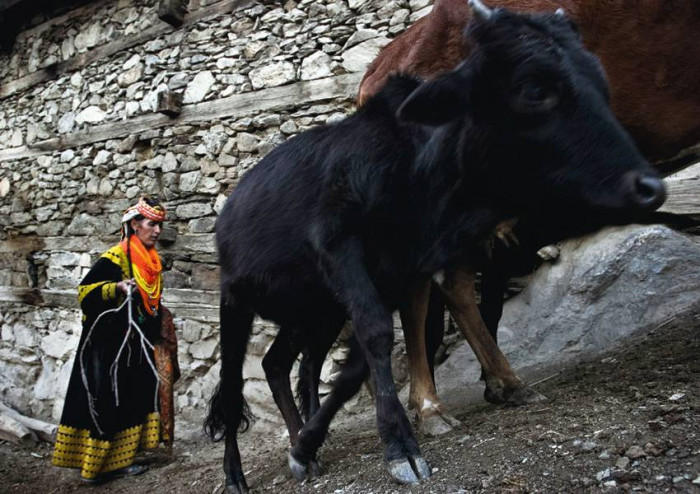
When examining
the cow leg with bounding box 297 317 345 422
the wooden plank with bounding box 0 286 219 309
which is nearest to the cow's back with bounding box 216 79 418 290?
the cow leg with bounding box 297 317 345 422

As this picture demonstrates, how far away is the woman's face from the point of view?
189 inches

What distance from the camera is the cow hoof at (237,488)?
9.52 ft

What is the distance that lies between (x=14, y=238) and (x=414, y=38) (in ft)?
23.5

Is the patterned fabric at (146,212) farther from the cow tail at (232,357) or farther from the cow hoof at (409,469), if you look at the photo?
the cow hoof at (409,469)

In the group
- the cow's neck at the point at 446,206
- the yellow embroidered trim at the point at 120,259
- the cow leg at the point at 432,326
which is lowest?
the cow leg at the point at 432,326

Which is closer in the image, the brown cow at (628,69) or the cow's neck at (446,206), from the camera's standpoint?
the cow's neck at (446,206)

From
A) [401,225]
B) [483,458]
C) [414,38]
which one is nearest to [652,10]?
[414,38]

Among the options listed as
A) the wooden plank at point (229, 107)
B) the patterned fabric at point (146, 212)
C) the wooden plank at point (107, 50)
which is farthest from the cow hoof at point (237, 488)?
the wooden plank at point (107, 50)

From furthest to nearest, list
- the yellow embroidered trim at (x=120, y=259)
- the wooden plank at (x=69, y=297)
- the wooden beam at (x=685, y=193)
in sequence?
1. the wooden plank at (x=69, y=297)
2. the yellow embroidered trim at (x=120, y=259)
3. the wooden beam at (x=685, y=193)

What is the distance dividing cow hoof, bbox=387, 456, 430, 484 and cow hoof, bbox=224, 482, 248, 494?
1006 mm

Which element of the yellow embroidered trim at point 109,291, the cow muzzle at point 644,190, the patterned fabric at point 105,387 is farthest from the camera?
the patterned fabric at point 105,387

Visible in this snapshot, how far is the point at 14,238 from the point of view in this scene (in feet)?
28.2

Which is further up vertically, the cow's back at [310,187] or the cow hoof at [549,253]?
the cow's back at [310,187]

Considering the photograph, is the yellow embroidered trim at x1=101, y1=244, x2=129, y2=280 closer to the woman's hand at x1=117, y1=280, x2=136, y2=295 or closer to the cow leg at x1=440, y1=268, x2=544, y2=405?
the woman's hand at x1=117, y1=280, x2=136, y2=295
